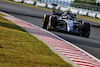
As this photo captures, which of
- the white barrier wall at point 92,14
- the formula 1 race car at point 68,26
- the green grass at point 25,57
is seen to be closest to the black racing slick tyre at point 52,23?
the formula 1 race car at point 68,26

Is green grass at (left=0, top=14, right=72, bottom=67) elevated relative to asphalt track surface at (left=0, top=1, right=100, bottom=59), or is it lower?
elevated

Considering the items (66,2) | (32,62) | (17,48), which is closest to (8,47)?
(17,48)

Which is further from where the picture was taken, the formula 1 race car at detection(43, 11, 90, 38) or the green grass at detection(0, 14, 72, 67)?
the formula 1 race car at detection(43, 11, 90, 38)

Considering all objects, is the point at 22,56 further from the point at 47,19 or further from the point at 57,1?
the point at 57,1

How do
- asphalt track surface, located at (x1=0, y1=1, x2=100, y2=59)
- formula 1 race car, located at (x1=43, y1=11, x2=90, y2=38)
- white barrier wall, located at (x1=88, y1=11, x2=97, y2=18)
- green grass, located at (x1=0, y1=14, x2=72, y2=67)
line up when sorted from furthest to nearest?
white barrier wall, located at (x1=88, y1=11, x2=97, y2=18), formula 1 race car, located at (x1=43, y1=11, x2=90, y2=38), asphalt track surface, located at (x1=0, y1=1, x2=100, y2=59), green grass, located at (x1=0, y1=14, x2=72, y2=67)

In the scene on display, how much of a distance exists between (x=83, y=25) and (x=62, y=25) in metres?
1.25

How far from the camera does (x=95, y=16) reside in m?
41.8

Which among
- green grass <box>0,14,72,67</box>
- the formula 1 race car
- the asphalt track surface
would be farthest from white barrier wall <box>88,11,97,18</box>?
green grass <box>0,14,72,67</box>

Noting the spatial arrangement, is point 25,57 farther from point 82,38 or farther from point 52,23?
point 52,23

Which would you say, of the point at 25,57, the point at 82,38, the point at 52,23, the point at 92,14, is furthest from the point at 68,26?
the point at 92,14

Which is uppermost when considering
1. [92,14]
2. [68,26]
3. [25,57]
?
[25,57]

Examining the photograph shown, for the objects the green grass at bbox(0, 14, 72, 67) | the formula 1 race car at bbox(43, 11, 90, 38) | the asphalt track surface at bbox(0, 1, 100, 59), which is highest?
the green grass at bbox(0, 14, 72, 67)

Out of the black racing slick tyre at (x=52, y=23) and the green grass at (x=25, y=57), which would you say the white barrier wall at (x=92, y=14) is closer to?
the black racing slick tyre at (x=52, y=23)

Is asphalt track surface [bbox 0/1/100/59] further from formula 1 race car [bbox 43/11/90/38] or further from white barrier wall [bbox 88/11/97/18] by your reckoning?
white barrier wall [bbox 88/11/97/18]
